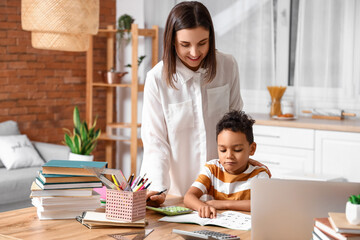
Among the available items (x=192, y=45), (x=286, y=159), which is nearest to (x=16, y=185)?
(x=286, y=159)

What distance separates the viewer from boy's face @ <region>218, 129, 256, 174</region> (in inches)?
84.4

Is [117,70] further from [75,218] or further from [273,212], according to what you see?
[273,212]

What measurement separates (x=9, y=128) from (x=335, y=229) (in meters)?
4.10

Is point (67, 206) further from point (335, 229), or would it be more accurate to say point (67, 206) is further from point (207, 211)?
point (335, 229)

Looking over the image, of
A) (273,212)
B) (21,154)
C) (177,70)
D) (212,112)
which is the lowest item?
(21,154)

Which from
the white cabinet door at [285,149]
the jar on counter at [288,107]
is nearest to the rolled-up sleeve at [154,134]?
the white cabinet door at [285,149]

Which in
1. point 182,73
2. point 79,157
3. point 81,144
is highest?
point 182,73

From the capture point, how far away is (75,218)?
1956mm

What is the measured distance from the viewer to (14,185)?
4.38m

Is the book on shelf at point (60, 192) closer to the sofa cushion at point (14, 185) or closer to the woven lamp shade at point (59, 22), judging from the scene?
the woven lamp shade at point (59, 22)

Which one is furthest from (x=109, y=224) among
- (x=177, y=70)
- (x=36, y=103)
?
(x=36, y=103)

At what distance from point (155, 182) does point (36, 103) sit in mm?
3419

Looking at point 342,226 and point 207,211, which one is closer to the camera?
point 342,226

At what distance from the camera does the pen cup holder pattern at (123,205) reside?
5.99 ft
